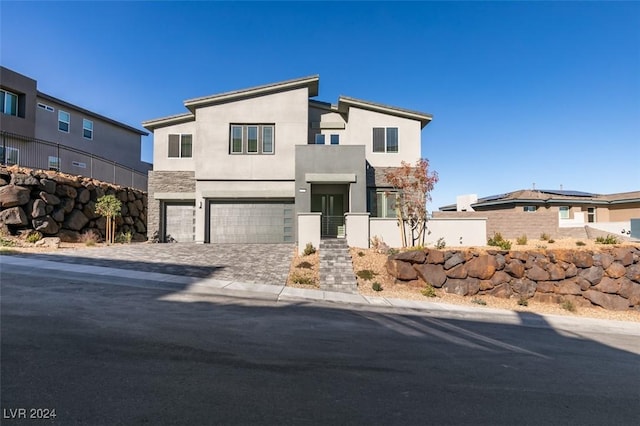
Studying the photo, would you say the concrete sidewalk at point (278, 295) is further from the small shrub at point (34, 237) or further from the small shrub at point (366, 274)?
the small shrub at point (34, 237)

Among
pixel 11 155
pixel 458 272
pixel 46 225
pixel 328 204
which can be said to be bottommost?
pixel 458 272

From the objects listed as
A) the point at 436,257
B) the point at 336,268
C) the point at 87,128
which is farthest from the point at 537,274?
the point at 87,128

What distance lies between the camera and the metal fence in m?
20.7

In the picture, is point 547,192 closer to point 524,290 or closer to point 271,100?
point 524,290

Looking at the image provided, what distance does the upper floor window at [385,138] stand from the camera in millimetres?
20328

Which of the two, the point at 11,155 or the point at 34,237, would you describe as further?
the point at 11,155

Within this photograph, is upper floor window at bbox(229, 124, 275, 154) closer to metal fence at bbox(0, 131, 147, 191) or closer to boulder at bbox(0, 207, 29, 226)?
boulder at bbox(0, 207, 29, 226)

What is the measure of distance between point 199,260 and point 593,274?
15591mm

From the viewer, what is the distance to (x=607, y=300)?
12.5 metres

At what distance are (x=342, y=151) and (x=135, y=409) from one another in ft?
53.4

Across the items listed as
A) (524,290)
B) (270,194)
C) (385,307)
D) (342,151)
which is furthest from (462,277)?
(270,194)

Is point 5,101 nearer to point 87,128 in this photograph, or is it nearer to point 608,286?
point 87,128

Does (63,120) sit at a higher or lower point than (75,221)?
higher

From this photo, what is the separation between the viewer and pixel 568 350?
6.59m
